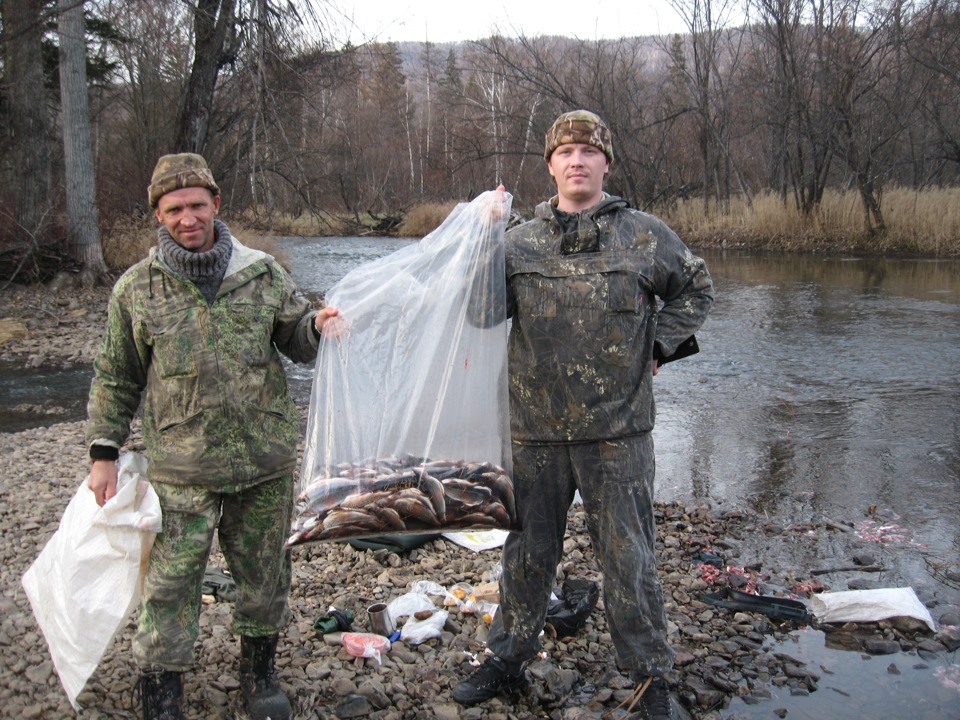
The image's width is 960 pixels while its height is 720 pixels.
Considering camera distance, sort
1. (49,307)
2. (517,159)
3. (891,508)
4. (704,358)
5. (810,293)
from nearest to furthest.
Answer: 1. (891,508)
2. (704,358)
3. (49,307)
4. (810,293)
5. (517,159)

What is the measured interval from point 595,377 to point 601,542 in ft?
1.74

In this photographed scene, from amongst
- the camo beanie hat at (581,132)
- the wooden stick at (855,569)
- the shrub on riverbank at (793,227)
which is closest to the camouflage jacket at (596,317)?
the camo beanie hat at (581,132)

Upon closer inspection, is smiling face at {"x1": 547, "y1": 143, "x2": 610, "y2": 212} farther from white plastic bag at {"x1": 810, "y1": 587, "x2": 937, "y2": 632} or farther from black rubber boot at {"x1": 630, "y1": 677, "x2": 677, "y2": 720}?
white plastic bag at {"x1": 810, "y1": 587, "x2": 937, "y2": 632}

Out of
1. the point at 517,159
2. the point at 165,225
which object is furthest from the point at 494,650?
the point at 517,159

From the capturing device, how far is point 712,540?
14.7 feet

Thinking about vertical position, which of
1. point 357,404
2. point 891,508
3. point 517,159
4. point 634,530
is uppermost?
point 517,159

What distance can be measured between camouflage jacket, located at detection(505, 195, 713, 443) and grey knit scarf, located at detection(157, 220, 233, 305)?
0.91 m

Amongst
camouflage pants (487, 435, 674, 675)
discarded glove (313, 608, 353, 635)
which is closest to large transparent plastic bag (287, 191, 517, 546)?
camouflage pants (487, 435, 674, 675)

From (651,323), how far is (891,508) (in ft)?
10.2

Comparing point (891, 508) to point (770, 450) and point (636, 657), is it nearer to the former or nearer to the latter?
point (770, 450)

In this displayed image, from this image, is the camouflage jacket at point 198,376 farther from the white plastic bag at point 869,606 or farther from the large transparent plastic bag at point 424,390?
the white plastic bag at point 869,606

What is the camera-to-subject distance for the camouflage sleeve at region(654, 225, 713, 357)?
2709 millimetres

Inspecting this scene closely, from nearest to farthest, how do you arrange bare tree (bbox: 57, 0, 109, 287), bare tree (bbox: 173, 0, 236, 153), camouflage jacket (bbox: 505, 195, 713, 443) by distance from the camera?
camouflage jacket (bbox: 505, 195, 713, 443)
bare tree (bbox: 173, 0, 236, 153)
bare tree (bbox: 57, 0, 109, 287)

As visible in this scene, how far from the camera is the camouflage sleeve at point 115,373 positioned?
256cm
